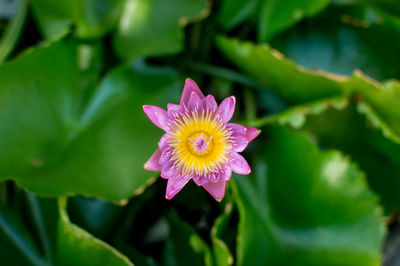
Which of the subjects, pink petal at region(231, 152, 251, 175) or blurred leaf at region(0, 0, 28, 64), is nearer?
pink petal at region(231, 152, 251, 175)

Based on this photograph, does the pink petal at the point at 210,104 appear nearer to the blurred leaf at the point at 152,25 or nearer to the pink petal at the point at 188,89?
the pink petal at the point at 188,89

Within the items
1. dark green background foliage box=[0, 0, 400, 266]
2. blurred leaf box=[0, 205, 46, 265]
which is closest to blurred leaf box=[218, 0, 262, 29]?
dark green background foliage box=[0, 0, 400, 266]

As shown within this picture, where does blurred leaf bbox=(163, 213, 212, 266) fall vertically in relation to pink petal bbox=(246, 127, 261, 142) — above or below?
below

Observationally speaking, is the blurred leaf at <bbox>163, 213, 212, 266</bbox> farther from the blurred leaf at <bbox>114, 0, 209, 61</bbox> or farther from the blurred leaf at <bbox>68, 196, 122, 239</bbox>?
the blurred leaf at <bbox>114, 0, 209, 61</bbox>

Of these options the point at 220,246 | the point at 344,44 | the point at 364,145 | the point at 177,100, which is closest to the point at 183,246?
the point at 220,246

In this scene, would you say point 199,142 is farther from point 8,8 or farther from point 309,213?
point 8,8

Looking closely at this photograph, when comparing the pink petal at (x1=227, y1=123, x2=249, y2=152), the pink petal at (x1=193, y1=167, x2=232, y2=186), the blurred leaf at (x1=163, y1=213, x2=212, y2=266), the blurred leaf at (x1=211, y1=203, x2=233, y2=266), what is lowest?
the blurred leaf at (x1=163, y1=213, x2=212, y2=266)
